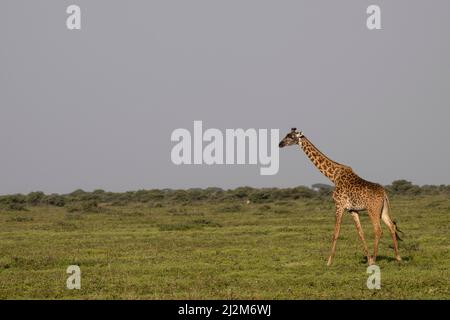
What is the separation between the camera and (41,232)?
30.9 metres

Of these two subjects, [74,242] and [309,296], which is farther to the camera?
[74,242]

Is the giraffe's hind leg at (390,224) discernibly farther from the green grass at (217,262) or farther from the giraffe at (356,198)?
the green grass at (217,262)

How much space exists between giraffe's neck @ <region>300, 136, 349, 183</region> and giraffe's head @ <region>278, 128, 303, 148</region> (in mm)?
125

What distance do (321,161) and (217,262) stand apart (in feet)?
12.6

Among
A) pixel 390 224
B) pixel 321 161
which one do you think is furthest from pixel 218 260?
pixel 390 224

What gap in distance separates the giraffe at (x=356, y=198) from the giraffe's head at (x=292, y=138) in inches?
30.3

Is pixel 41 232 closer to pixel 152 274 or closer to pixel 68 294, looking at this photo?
pixel 152 274

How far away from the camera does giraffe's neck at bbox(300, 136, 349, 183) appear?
19641 millimetres

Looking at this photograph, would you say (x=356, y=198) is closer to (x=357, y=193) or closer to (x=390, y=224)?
(x=357, y=193)

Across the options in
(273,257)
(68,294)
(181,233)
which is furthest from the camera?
(181,233)

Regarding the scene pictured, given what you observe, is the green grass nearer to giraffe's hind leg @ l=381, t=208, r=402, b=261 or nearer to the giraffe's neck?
giraffe's hind leg @ l=381, t=208, r=402, b=261
